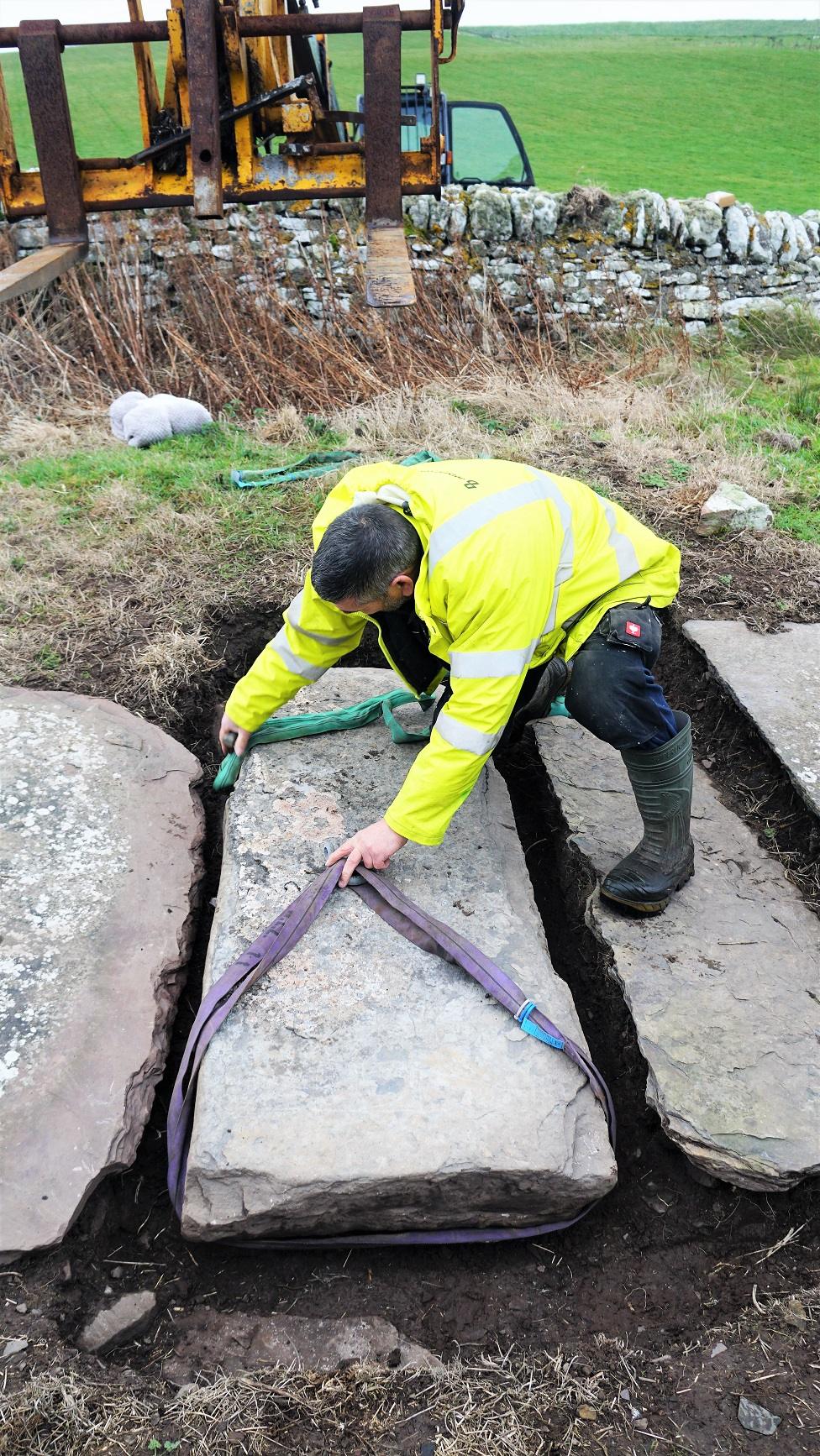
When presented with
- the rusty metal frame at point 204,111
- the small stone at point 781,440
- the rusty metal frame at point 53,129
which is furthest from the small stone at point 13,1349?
the small stone at point 781,440

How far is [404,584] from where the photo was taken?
224 cm

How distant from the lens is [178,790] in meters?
2.98

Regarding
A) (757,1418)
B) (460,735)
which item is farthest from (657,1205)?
(460,735)

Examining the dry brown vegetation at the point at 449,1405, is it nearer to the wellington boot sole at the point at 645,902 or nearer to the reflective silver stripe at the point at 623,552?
the wellington boot sole at the point at 645,902

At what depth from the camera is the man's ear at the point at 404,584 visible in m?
2.20

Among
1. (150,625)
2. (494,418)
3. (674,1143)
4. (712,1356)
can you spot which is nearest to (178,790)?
(150,625)

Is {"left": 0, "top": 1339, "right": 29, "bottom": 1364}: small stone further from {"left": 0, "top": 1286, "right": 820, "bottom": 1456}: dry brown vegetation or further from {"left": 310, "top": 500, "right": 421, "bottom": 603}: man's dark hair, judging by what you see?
{"left": 310, "top": 500, "right": 421, "bottom": 603}: man's dark hair

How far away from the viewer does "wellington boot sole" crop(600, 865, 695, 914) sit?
2.66m

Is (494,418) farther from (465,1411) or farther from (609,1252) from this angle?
(465,1411)

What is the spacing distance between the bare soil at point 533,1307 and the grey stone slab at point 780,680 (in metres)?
1.12

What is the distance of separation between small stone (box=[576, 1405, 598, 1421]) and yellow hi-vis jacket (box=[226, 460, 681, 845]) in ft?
3.85

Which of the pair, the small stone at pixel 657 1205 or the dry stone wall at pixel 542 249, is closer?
the small stone at pixel 657 1205

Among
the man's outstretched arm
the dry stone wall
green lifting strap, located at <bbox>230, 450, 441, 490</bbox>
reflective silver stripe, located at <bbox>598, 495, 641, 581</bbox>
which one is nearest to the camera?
reflective silver stripe, located at <bbox>598, 495, 641, 581</bbox>

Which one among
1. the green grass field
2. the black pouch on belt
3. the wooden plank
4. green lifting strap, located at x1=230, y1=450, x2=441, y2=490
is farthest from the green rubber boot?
the green grass field
